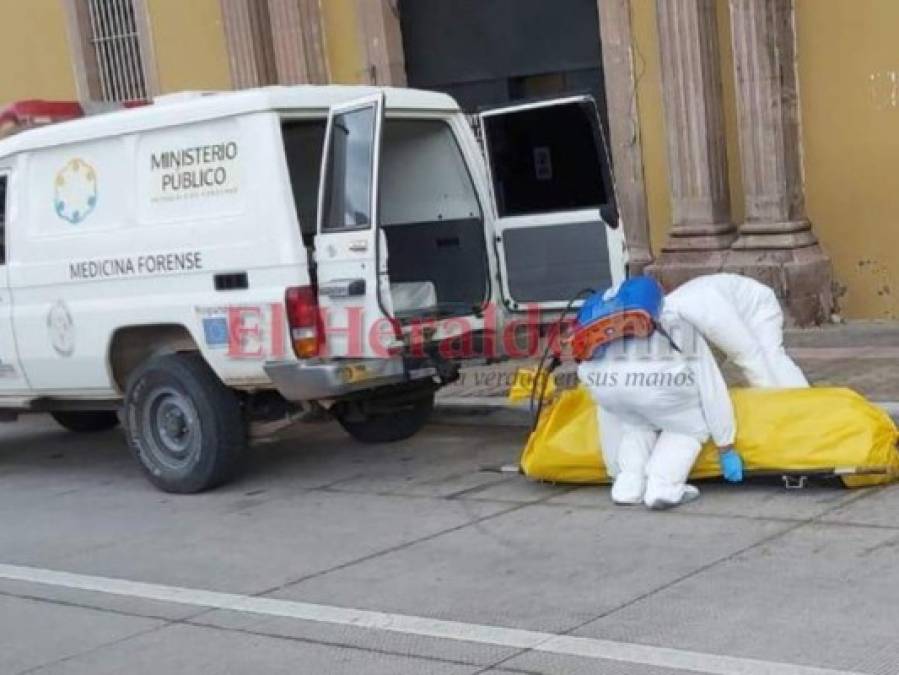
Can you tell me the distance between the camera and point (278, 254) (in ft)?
24.3

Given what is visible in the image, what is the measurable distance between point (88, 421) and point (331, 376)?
453 cm

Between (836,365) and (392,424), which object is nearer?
(392,424)

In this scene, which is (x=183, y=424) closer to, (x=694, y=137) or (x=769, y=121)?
(x=694, y=137)

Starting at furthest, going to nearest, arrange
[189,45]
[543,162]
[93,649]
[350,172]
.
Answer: [189,45], [543,162], [350,172], [93,649]

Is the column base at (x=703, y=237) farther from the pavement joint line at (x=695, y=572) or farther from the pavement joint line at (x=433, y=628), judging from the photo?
the pavement joint line at (x=433, y=628)

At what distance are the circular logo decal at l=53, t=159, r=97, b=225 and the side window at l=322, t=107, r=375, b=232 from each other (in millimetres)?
1775

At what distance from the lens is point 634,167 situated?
12664mm

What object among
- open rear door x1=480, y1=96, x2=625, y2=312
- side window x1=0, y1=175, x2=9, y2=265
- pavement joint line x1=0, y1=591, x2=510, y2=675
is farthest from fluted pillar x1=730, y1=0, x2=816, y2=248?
pavement joint line x1=0, y1=591, x2=510, y2=675

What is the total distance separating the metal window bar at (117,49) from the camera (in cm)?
1703

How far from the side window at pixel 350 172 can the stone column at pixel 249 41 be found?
797cm

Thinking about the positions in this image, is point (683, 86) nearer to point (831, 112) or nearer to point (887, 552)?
point (831, 112)

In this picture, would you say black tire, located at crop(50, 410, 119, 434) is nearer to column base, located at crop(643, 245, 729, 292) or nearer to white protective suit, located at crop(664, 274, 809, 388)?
column base, located at crop(643, 245, 729, 292)

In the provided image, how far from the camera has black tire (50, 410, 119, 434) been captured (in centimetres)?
1109

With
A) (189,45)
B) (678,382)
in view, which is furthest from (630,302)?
(189,45)
